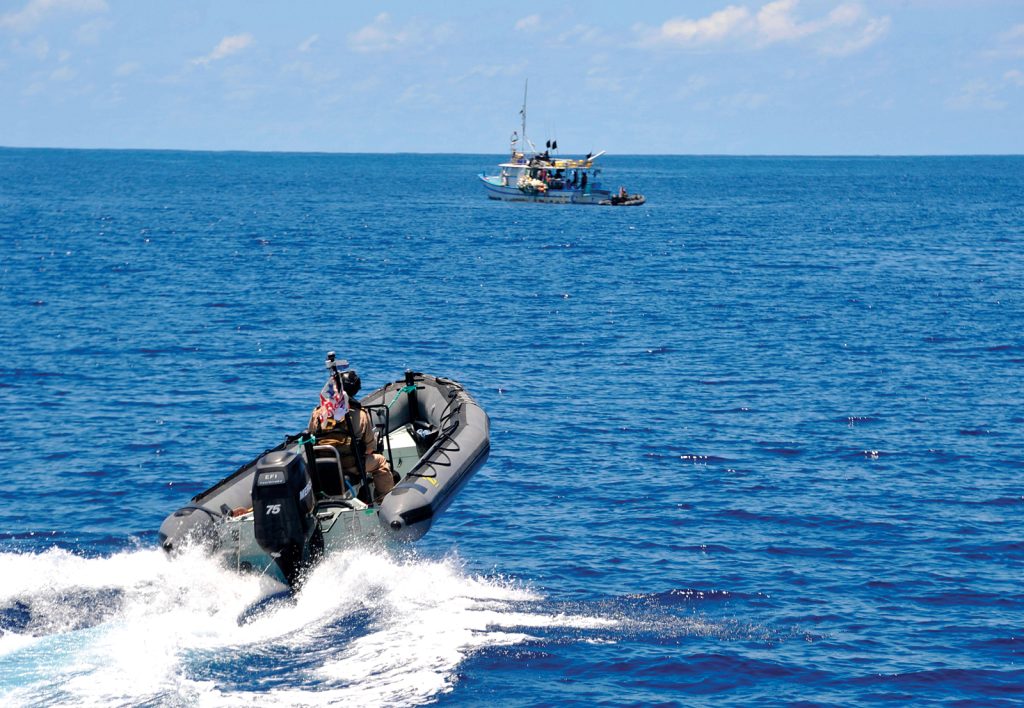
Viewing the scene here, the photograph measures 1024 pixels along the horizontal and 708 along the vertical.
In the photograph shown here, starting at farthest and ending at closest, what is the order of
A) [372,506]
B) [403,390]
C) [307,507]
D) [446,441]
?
[403,390]
[446,441]
[372,506]
[307,507]

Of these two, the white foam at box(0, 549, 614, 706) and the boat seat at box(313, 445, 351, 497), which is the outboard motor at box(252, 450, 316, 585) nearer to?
the white foam at box(0, 549, 614, 706)

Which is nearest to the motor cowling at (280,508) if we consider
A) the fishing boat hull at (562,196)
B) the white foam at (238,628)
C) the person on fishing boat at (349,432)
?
the white foam at (238,628)

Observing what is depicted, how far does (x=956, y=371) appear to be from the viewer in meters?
32.1

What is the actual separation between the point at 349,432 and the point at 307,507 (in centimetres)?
185

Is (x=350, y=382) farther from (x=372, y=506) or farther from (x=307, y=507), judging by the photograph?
(x=307, y=507)

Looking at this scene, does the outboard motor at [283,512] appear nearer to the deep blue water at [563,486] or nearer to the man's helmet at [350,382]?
the deep blue water at [563,486]

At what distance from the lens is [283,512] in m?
14.5

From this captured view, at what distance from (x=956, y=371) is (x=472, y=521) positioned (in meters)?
17.7

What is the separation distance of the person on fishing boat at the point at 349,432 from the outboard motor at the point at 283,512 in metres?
1.62

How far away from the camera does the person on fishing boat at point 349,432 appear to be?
16.4 metres

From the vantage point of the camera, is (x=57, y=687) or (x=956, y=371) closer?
(x=57, y=687)

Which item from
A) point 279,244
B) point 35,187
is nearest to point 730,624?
point 279,244

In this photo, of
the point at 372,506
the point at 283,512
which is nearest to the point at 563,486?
the point at 372,506

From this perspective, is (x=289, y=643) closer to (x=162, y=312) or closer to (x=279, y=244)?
(x=162, y=312)
